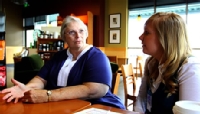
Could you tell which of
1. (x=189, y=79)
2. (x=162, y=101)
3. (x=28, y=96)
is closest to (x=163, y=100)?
(x=162, y=101)

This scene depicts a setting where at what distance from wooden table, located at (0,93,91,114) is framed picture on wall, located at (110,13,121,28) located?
5.99 m

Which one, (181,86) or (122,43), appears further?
(122,43)

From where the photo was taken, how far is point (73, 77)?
1.46 m

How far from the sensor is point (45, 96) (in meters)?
1.17

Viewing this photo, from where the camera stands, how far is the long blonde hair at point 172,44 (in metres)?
1.01

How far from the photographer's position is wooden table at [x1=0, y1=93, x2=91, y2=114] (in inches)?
37.4

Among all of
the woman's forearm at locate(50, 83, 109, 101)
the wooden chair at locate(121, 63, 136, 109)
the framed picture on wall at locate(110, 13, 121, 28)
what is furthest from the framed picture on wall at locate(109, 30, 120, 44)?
the woman's forearm at locate(50, 83, 109, 101)

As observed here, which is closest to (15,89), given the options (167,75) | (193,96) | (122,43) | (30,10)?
(167,75)

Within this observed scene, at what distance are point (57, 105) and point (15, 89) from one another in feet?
1.36

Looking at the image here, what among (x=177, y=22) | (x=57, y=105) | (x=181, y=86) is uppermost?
(x=177, y=22)

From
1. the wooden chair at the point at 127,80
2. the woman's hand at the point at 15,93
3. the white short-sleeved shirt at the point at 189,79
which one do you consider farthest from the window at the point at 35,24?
the white short-sleeved shirt at the point at 189,79

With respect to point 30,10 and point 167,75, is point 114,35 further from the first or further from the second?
point 167,75

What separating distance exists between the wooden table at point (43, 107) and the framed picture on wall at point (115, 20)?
19.7ft

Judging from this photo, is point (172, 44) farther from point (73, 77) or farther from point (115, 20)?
point (115, 20)
